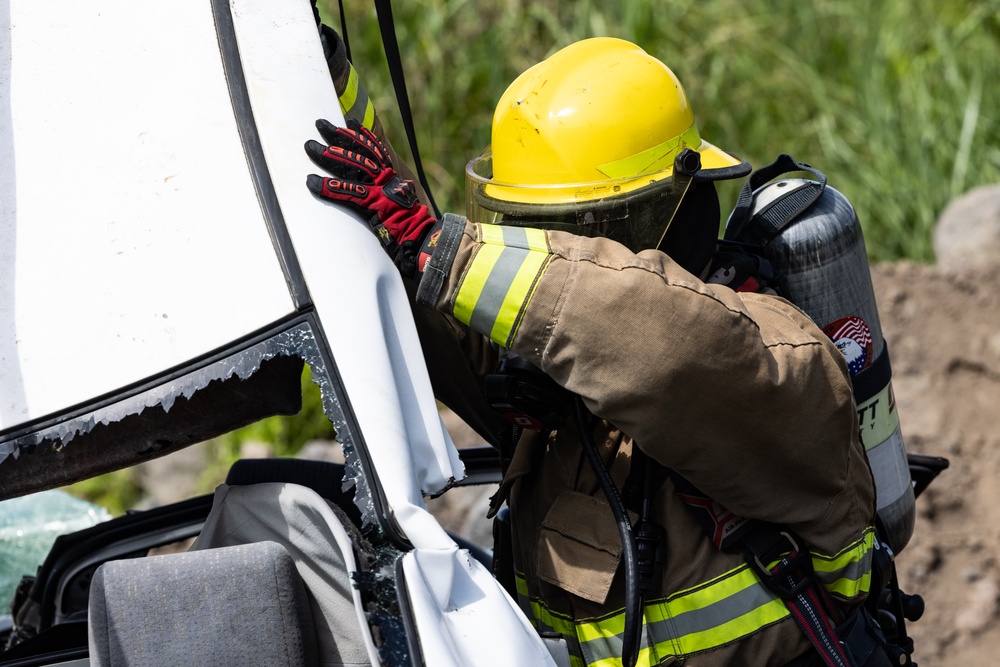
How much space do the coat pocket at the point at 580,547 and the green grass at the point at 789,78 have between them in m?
4.14

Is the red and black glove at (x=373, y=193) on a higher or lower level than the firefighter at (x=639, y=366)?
higher

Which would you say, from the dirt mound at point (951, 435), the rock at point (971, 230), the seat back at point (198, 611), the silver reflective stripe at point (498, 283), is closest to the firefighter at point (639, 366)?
the silver reflective stripe at point (498, 283)

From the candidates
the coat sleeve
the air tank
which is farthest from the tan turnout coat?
the air tank

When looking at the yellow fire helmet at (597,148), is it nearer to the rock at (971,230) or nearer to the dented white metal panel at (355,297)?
the dented white metal panel at (355,297)

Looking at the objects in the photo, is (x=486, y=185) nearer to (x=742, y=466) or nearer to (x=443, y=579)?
(x=742, y=466)

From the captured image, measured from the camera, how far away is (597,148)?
206 centimetres

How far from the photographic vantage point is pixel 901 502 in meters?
2.42

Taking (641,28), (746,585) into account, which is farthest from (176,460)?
(746,585)

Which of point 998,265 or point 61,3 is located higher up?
point 61,3

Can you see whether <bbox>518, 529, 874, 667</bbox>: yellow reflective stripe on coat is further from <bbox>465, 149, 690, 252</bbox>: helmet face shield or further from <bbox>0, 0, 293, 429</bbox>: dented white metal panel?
<bbox>0, 0, 293, 429</bbox>: dented white metal panel

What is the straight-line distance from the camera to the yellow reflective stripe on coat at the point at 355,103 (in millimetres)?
2234

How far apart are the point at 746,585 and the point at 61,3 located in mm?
1677

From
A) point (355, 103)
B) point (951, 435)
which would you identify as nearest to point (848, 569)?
point (355, 103)

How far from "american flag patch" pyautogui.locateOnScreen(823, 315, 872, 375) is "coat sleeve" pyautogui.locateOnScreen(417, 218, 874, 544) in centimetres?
37
